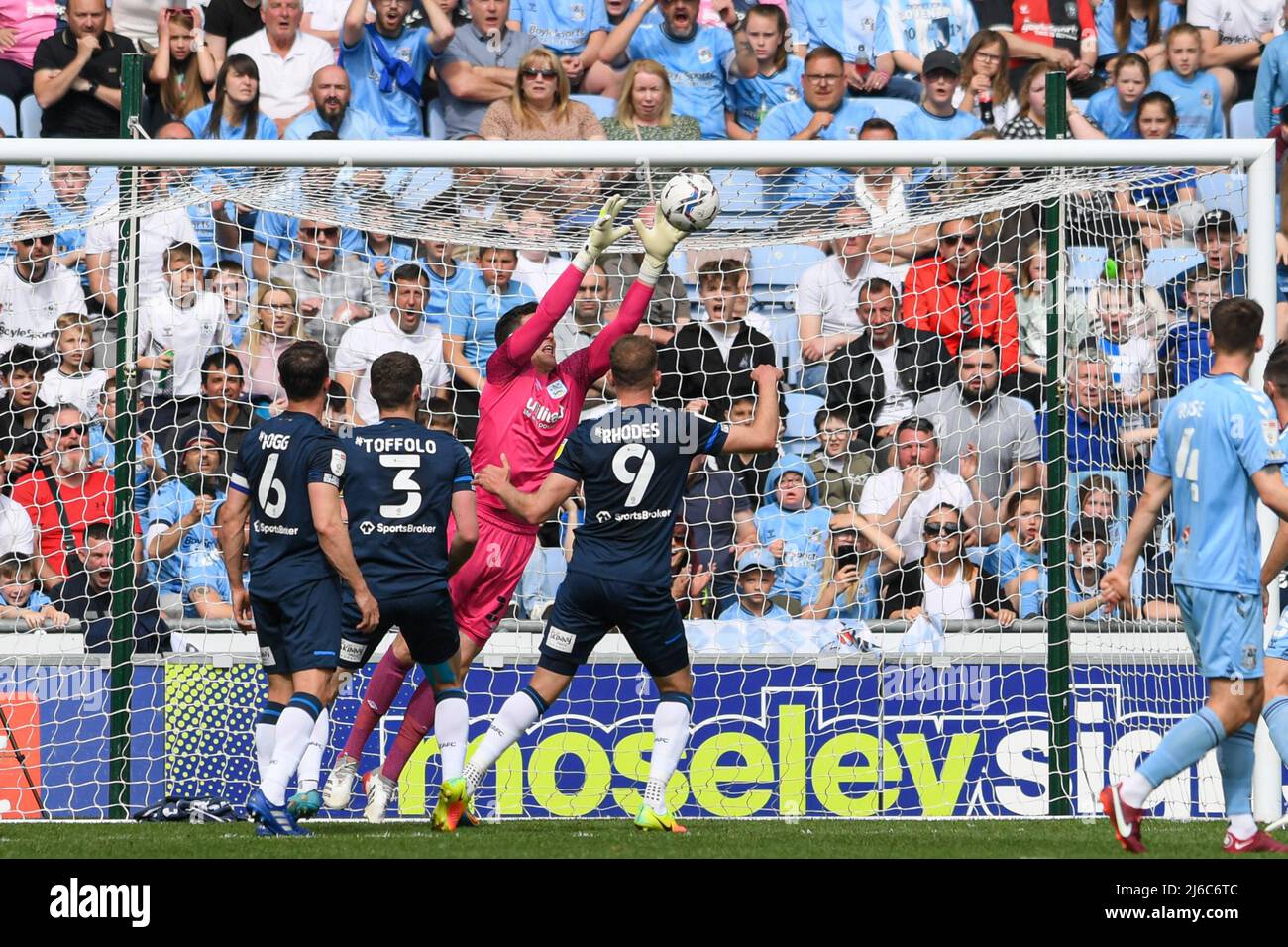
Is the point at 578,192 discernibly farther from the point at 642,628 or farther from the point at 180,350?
the point at 642,628

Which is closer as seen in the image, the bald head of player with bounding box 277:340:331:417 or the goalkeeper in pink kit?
the bald head of player with bounding box 277:340:331:417

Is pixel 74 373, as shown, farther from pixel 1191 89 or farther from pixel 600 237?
pixel 1191 89

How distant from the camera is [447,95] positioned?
41.8ft

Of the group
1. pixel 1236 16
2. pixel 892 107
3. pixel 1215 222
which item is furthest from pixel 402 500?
pixel 1236 16

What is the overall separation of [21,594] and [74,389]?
135 centimetres

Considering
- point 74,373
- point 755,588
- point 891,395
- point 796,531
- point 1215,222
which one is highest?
point 1215,222

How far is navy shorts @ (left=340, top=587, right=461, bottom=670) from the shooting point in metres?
7.43

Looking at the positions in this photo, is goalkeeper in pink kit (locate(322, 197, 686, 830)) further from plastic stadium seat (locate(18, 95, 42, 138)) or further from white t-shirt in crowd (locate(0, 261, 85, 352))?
plastic stadium seat (locate(18, 95, 42, 138))

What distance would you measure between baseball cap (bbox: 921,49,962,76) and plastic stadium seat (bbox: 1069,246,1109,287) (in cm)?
286

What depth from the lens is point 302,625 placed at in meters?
7.35

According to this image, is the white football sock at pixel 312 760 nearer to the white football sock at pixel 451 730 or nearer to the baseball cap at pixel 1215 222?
the white football sock at pixel 451 730

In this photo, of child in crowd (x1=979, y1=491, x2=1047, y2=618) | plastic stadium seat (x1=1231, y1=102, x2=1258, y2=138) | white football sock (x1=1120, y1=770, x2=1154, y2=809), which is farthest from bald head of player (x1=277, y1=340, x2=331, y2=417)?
plastic stadium seat (x1=1231, y1=102, x2=1258, y2=138)
